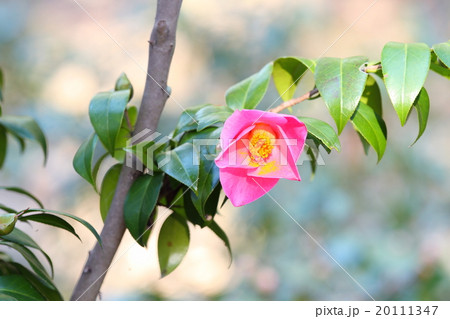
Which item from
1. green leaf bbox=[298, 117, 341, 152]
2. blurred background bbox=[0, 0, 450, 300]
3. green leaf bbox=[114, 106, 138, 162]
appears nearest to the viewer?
green leaf bbox=[298, 117, 341, 152]

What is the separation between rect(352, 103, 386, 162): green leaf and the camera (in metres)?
0.42

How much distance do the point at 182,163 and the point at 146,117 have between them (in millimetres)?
72

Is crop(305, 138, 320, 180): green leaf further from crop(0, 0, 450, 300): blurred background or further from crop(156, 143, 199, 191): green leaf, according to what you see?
crop(0, 0, 450, 300): blurred background

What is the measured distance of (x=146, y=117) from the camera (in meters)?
0.46

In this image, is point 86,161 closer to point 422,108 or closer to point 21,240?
point 21,240

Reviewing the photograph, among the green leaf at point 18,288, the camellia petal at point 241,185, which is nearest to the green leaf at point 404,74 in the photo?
the camellia petal at point 241,185

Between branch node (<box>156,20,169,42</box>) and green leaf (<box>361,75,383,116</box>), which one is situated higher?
branch node (<box>156,20,169,42</box>)

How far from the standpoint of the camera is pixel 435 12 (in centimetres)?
135

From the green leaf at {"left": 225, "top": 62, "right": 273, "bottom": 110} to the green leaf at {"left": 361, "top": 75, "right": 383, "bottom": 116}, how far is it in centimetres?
9

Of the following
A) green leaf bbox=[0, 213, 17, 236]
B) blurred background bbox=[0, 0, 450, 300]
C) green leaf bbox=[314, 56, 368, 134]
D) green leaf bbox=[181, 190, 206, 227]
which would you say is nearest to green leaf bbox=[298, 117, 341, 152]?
green leaf bbox=[314, 56, 368, 134]

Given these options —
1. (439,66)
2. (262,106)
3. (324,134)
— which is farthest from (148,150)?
(262,106)

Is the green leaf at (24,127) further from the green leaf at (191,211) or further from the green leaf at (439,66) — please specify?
the green leaf at (439,66)

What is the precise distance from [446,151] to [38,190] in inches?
40.4

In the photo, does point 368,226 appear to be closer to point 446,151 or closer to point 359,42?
point 446,151
